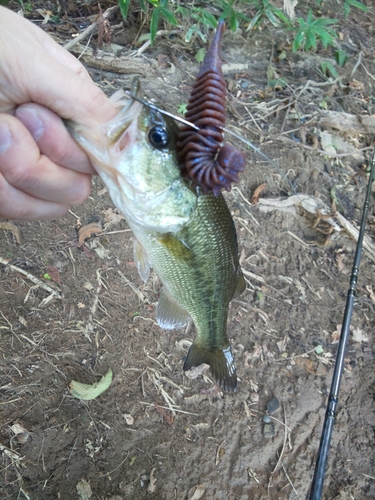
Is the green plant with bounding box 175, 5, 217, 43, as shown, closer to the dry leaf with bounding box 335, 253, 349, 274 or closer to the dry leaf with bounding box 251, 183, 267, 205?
the dry leaf with bounding box 251, 183, 267, 205

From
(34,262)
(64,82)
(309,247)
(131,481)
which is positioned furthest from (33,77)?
(309,247)

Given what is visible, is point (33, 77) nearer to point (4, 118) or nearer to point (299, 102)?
point (4, 118)

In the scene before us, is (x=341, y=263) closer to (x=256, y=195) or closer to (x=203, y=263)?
(x=256, y=195)

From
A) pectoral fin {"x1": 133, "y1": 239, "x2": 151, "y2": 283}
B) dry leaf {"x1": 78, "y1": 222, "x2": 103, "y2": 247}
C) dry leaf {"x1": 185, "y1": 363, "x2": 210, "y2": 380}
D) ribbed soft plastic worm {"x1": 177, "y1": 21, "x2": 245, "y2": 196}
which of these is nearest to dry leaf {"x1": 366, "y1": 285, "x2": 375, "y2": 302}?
dry leaf {"x1": 185, "y1": 363, "x2": 210, "y2": 380}

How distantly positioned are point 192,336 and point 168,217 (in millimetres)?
1687

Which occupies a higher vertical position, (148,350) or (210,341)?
(210,341)

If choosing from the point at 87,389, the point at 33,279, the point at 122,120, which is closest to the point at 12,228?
the point at 33,279

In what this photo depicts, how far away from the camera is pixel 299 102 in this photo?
400 centimetres

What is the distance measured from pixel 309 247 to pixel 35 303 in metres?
2.29

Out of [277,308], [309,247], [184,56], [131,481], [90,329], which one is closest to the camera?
[131,481]

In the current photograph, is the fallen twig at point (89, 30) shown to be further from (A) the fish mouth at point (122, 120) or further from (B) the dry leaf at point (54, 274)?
(A) the fish mouth at point (122, 120)

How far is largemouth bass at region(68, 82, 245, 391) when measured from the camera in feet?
4.42

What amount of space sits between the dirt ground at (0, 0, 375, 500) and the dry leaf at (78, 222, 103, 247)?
0.13 ft

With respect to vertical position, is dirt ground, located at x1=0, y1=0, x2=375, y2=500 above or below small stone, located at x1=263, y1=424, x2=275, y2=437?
above
